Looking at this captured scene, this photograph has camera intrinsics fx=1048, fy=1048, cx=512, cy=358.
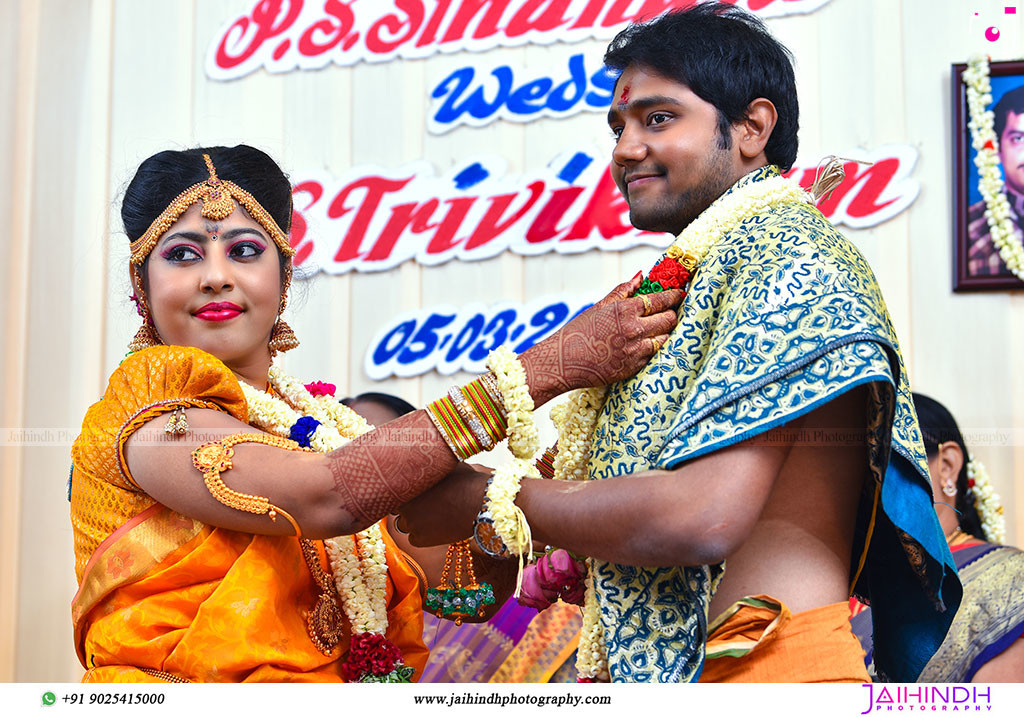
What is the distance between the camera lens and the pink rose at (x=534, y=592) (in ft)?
7.64

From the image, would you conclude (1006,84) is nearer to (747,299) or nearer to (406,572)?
(747,299)

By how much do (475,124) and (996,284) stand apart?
79.1 inches

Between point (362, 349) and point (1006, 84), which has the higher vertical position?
point (1006, 84)

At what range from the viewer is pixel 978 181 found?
12.4ft

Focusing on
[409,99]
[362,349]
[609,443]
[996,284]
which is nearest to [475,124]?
[409,99]

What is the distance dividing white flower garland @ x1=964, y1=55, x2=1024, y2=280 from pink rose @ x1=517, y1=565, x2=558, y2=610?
2339 millimetres

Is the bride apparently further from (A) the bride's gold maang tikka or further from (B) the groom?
(B) the groom

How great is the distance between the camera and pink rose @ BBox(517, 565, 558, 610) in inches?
91.7

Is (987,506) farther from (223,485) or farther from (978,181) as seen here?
(223,485)

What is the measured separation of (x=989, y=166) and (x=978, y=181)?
0.06m

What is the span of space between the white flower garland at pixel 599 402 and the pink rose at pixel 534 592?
8.0 inches

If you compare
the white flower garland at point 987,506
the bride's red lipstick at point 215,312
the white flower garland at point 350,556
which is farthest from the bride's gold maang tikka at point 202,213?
the white flower garland at point 987,506

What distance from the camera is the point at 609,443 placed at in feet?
6.63
